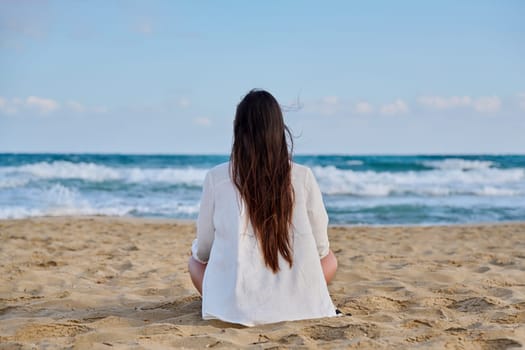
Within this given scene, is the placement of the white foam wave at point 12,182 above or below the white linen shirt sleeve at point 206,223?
below

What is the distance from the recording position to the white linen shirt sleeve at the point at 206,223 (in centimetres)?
344

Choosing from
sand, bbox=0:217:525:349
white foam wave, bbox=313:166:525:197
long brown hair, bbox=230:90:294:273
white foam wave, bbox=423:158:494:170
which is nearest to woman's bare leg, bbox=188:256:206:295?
sand, bbox=0:217:525:349

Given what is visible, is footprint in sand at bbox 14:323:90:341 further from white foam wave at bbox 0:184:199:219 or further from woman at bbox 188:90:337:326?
white foam wave at bbox 0:184:199:219

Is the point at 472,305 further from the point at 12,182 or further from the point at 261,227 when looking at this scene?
the point at 12,182

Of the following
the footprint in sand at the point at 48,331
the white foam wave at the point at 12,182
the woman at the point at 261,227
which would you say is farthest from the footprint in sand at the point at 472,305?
the white foam wave at the point at 12,182

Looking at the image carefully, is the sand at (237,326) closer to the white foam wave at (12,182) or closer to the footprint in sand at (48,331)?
the footprint in sand at (48,331)

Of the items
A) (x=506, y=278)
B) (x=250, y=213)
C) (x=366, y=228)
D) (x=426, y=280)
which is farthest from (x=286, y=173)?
(x=366, y=228)

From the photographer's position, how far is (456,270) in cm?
554

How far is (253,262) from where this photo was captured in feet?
11.2

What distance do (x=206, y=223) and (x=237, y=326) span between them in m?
0.60

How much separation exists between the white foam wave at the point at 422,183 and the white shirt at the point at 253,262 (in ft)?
45.9

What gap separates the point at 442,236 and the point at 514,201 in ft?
25.2

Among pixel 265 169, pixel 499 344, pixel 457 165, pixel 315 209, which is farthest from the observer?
pixel 457 165

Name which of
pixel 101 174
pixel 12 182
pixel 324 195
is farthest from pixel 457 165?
pixel 12 182
